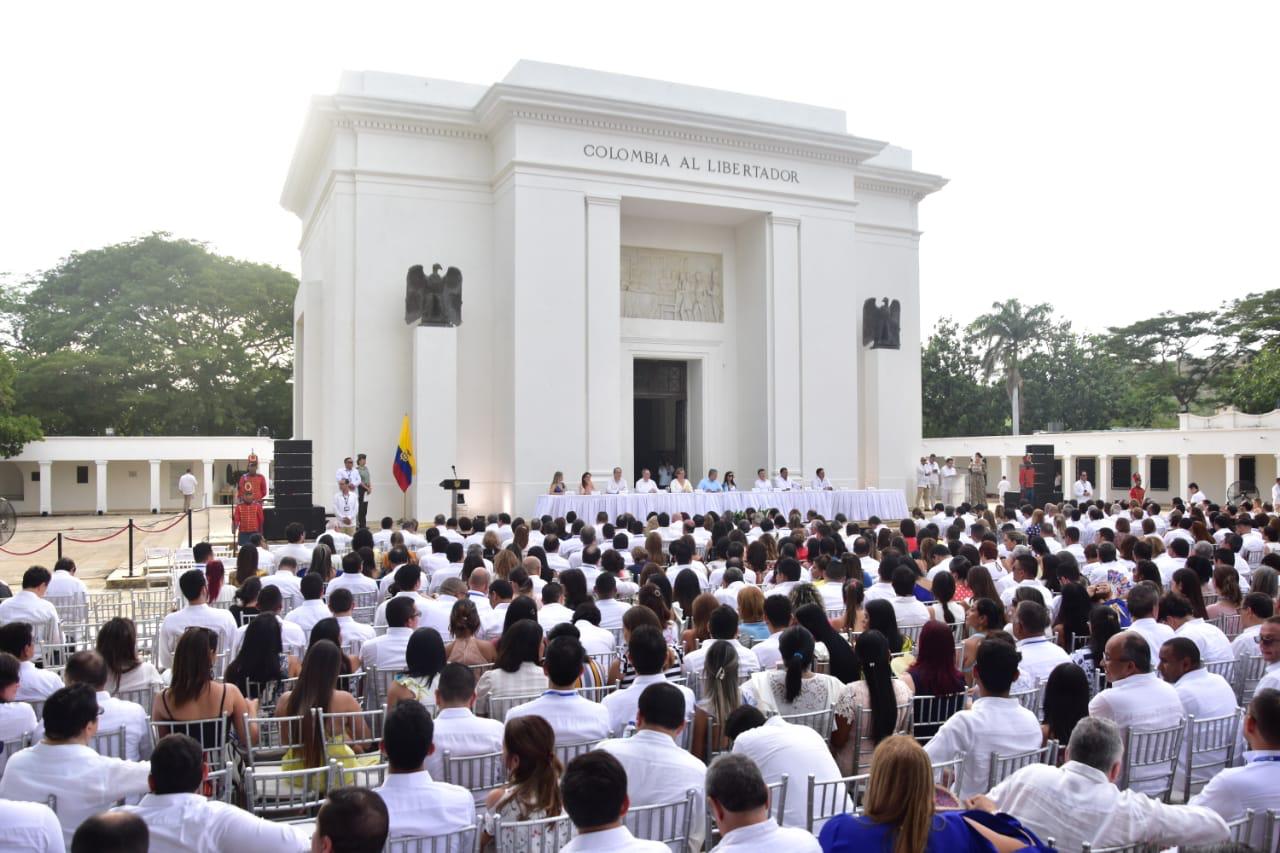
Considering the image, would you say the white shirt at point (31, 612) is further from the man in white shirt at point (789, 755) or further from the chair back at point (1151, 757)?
the chair back at point (1151, 757)

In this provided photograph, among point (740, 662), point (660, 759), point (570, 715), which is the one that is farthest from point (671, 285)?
point (660, 759)

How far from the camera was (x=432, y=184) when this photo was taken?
2159 centimetres

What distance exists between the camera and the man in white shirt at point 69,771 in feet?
12.4

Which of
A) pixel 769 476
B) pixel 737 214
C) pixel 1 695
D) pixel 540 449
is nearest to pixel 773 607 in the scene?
pixel 1 695

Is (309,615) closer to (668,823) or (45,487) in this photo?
(668,823)

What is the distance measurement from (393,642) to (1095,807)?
13.9 ft

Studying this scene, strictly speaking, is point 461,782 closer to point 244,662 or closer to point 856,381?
point 244,662

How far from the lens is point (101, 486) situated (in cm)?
3353

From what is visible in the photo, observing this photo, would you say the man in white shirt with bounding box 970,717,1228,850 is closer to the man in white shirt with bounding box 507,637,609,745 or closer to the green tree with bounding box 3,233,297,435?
the man in white shirt with bounding box 507,637,609,745

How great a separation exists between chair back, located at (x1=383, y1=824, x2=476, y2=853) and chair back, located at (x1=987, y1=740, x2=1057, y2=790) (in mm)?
2221

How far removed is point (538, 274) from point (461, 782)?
17521 mm

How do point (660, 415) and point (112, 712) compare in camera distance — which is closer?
point (112, 712)

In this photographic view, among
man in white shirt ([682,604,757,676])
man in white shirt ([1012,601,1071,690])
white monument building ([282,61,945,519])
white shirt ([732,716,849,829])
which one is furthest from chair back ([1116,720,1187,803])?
white monument building ([282,61,945,519])

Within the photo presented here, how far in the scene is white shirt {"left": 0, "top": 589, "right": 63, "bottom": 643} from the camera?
7.39 meters
